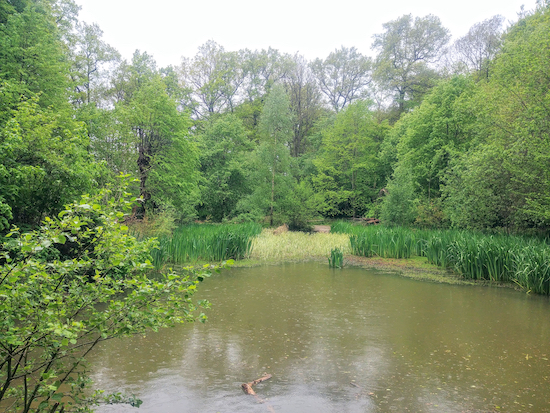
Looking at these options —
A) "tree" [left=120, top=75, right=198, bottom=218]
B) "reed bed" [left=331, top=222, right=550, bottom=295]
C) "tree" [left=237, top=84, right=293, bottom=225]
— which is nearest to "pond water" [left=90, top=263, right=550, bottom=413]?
"reed bed" [left=331, top=222, right=550, bottom=295]

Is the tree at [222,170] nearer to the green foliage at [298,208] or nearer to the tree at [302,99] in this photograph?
the green foliage at [298,208]

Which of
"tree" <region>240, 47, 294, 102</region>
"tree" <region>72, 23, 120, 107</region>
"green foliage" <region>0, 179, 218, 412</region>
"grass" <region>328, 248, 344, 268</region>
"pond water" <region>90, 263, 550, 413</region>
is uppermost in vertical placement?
"tree" <region>240, 47, 294, 102</region>

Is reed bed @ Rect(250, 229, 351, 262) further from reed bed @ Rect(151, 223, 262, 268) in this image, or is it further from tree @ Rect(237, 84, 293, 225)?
tree @ Rect(237, 84, 293, 225)

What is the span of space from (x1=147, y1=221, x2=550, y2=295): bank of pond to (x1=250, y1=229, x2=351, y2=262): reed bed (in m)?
0.04

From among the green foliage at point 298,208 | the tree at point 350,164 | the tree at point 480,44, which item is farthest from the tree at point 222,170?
the tree at point 480,44

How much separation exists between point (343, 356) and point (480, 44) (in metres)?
27.3

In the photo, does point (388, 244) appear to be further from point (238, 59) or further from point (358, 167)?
point (238, 59)

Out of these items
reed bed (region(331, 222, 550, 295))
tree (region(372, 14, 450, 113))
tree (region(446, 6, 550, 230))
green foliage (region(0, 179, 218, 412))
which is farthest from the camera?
tree (region(372, 14, 450, 113))

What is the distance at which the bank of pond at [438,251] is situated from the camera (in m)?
7.99

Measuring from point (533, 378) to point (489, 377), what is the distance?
17.7 inches

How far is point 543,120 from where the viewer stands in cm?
1025

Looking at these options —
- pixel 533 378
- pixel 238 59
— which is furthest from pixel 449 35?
pixel 533 378

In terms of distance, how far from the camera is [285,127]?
20.8 meters

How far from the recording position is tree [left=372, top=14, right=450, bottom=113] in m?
27.2
